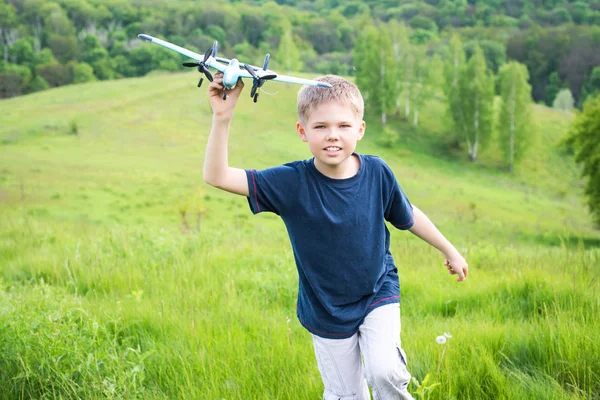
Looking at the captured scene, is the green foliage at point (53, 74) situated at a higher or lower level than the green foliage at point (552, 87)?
higher

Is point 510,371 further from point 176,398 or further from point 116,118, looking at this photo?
A: point 116,118

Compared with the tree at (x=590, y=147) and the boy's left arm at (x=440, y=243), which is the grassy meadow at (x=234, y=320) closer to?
the boy's left arm at (x=440, y=243)

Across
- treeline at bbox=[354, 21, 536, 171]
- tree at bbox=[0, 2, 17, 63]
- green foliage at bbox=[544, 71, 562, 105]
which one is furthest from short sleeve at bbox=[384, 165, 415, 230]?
tree at bbox=[0, 2, 17, 63]

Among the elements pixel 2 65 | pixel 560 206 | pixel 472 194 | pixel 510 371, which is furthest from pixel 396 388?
pixel 2 65

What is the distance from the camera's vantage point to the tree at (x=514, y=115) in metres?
58.9

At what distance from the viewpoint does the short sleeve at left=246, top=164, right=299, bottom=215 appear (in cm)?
280

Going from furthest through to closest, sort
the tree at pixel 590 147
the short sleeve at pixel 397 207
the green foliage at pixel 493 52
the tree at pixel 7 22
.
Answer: the green foliage at pixel 493 52, the tree at pixel 7 22, the tree at pixel 590 147, the short sleeve at pixel 397 207

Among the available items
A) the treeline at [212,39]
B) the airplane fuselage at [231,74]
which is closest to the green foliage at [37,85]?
the treeline at [212,39]

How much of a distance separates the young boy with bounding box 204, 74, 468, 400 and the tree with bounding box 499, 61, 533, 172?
6116cm

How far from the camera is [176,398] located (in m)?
2.95

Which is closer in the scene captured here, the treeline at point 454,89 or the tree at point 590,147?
the tree at point 590,147

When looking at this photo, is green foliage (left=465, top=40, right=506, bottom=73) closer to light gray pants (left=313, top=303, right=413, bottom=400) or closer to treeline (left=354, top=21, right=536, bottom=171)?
treeline (left=354, top=21, right=536, bottom=171)

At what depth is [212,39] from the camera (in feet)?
381

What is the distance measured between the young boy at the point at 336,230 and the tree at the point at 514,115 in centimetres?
6116
